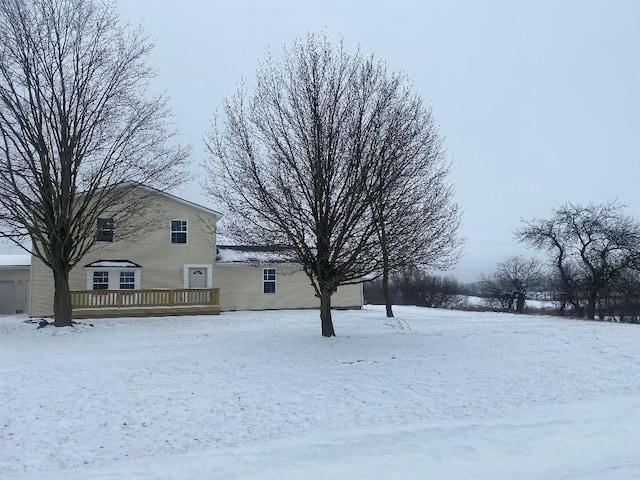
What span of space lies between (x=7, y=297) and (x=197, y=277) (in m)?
10.1

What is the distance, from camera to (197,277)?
84.8 feet

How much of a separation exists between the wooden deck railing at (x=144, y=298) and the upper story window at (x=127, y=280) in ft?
6.90

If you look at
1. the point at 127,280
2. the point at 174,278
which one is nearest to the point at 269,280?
the point at 174,278

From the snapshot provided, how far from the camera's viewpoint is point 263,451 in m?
5.95

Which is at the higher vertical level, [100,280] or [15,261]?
[15,261]

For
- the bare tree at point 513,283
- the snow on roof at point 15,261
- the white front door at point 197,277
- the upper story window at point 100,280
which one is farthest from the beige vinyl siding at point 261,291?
the bare tree at point 513,283

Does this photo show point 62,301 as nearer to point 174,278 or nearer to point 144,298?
point 144,298

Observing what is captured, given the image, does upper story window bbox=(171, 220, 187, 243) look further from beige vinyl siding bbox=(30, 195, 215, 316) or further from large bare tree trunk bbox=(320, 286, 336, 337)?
large bare tree trunk bbox=(320, 286, 336, 337)

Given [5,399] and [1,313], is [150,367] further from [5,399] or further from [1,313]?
[1,313]

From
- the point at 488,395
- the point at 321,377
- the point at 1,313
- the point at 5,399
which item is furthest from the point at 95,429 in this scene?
the point at 1,313

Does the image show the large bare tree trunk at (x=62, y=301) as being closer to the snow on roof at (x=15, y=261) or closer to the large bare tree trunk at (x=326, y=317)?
the large bare tree trunk at (x=326, y=317)

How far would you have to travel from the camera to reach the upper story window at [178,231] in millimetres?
25484

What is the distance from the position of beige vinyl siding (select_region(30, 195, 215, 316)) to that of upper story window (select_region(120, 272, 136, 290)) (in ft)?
1.18

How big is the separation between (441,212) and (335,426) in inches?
340
